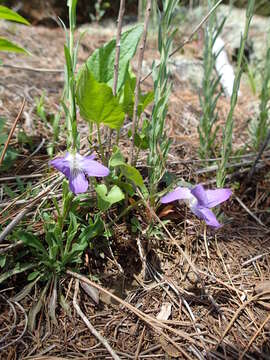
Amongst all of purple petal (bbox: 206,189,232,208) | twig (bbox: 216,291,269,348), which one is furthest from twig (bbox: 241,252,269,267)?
purple petal (bbox: 206,189,232,208)

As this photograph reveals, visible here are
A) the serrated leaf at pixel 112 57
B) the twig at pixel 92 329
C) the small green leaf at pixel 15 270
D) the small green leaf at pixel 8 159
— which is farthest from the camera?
the small green leaf at pixel 8 159

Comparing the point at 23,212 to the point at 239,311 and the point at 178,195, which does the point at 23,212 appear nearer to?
the point at 178,195

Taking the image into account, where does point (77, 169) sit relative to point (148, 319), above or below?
above

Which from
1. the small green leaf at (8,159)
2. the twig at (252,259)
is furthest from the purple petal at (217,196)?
the small green leaf at (8,159)

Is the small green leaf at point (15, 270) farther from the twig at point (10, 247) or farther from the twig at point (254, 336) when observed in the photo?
the twig at point (254, 336)

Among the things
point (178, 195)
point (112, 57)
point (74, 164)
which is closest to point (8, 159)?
point (74, 164)

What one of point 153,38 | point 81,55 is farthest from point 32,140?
point 153,38
